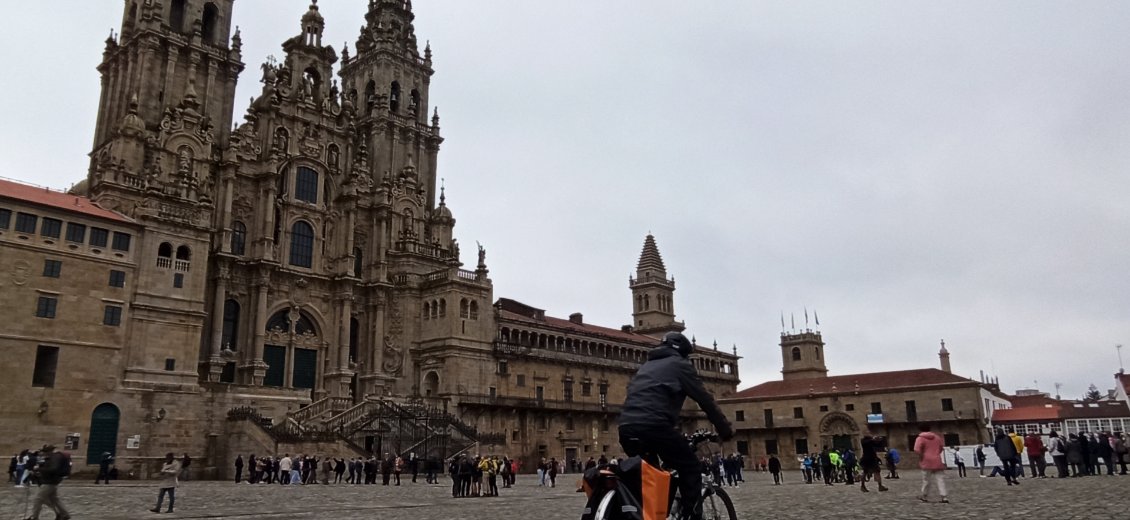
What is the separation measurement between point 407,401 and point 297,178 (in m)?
16.3

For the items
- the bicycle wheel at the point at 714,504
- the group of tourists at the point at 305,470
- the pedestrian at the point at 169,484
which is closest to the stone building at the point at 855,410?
the group of tourists at the point at 305,470

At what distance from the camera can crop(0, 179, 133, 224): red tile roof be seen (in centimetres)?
3428

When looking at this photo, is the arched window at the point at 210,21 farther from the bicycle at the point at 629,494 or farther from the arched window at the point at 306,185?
the bicycle at the point at 629,494

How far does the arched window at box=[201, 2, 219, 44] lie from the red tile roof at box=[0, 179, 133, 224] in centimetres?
1599

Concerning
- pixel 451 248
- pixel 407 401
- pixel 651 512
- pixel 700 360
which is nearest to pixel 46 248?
pixel 407 401

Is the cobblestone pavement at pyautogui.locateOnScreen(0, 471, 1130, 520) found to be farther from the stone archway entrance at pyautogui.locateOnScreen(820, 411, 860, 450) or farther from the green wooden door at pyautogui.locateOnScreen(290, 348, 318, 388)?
the stone archway entrance at pyautogui.locateOnScreen(820, 411, 860, 450)

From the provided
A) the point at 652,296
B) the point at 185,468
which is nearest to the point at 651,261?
the point at 652,296

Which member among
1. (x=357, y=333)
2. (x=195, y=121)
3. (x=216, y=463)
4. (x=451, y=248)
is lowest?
(x=216, y=463)

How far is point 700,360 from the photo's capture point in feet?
260

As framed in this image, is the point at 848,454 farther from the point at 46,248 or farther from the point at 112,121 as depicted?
the point at 112,121

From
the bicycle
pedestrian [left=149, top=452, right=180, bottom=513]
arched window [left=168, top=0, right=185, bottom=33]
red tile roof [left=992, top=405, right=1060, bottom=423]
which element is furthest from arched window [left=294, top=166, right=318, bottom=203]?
red tile roof [left=992, top=405, right=1060, bottom=423]

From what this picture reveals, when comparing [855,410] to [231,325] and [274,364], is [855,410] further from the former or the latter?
[231,325]

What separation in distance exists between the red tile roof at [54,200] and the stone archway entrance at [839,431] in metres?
54.7

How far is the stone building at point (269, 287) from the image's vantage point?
3500cm
